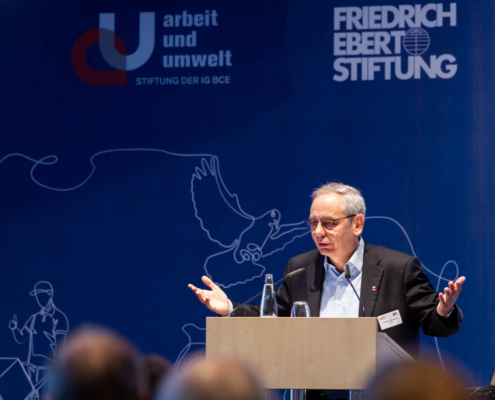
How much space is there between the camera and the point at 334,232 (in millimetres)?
3904

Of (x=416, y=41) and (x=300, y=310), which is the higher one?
(x=416, y=41)

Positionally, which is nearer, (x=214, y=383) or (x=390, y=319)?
(x=214, y=383)

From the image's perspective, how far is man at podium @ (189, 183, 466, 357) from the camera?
3744mm

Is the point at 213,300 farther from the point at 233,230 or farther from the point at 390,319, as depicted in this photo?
the point at 233,230

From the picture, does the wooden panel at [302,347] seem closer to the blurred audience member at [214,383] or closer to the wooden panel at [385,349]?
the wooden panel at [385,349]

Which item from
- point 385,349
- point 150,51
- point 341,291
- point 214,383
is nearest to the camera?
point 214,383

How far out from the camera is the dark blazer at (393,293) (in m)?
3.74

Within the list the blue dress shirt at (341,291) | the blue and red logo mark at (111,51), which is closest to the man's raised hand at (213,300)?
the blue dress shirt at (341,291)

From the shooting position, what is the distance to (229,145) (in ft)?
16.5

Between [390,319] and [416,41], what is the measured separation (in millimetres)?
2127

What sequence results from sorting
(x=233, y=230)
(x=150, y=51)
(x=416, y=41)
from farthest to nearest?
(x=150, y=51) → (x=233, y=230) → (x=416, y=41)

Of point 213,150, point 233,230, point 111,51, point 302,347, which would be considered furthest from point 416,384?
point 111,51

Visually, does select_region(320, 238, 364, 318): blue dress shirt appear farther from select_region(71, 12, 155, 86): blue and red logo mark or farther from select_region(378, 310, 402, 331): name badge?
select_region(71, 12, 155, 86): blue and red logo mark

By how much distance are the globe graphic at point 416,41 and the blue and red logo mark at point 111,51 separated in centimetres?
189
